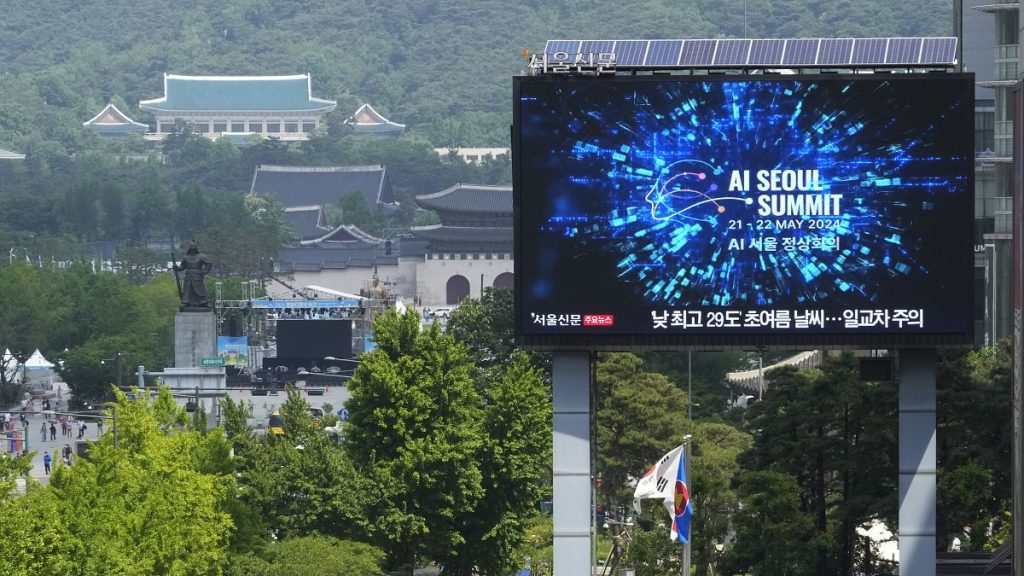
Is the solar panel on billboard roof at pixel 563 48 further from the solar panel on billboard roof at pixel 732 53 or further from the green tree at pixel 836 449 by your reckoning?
the green tree at pixel 836 449

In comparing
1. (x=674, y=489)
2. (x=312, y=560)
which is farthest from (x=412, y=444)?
(x=674, y=489)

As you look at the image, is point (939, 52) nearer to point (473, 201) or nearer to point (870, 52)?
point (870, 52)

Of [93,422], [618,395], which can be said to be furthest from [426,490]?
[93,422]

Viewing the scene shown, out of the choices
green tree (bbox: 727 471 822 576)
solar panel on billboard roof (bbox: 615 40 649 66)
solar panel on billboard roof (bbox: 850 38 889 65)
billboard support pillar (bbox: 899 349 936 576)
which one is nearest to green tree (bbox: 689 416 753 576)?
green tree (bbox: 727 471 822 576)

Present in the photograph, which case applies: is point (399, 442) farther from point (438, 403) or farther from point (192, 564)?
point (192, 564)

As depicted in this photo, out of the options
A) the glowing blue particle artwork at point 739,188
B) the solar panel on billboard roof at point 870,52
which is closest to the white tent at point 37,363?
the glowing blue particle artwork at point 739,188

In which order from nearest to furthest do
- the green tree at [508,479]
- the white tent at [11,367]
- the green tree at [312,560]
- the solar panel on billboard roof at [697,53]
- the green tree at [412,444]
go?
the solar panel on billboard roof at [697,53]
the green tree at [312,560]
the green tree at [412,444]
the green tree at [508,479]
the white tent at [11,367]
